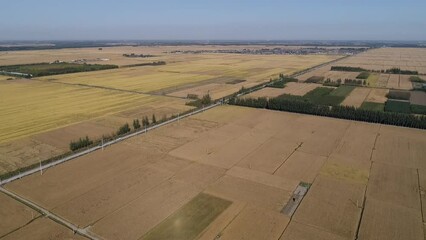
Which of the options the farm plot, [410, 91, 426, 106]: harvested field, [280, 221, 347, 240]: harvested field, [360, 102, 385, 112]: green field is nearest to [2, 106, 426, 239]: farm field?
[280, 221, 347, 240]: harvested field


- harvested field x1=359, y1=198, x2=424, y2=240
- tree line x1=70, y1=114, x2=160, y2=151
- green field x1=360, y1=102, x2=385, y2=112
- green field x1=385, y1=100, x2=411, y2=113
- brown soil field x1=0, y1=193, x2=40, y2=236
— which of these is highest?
tree line x1=70, y1=114, x2=160, y2=151

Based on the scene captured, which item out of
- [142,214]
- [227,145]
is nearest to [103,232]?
[142,214]

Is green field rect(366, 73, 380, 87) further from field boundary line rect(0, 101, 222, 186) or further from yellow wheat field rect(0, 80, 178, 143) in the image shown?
field boundary line rect(0, 101, 222, 186)

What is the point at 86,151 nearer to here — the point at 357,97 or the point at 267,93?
the point at 267,93

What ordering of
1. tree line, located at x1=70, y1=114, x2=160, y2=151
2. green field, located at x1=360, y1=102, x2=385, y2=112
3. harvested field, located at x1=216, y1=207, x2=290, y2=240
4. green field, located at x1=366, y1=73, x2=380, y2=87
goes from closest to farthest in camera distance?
harvested field, located at x1=216, y1=207, x2=290, y2=240, tree line, located at x1=70, y1=114, x2=160, y2=151, green field, located at x1=360, y1=102, x2=385, y2=112, green field, located at x1=366, y1=73, x2=380, y2=87

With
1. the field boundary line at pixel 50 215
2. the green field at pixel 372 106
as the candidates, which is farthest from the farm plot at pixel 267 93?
the field boundary line at pixel 50 215

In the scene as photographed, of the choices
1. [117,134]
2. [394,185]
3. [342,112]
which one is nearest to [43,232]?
[117,134]
